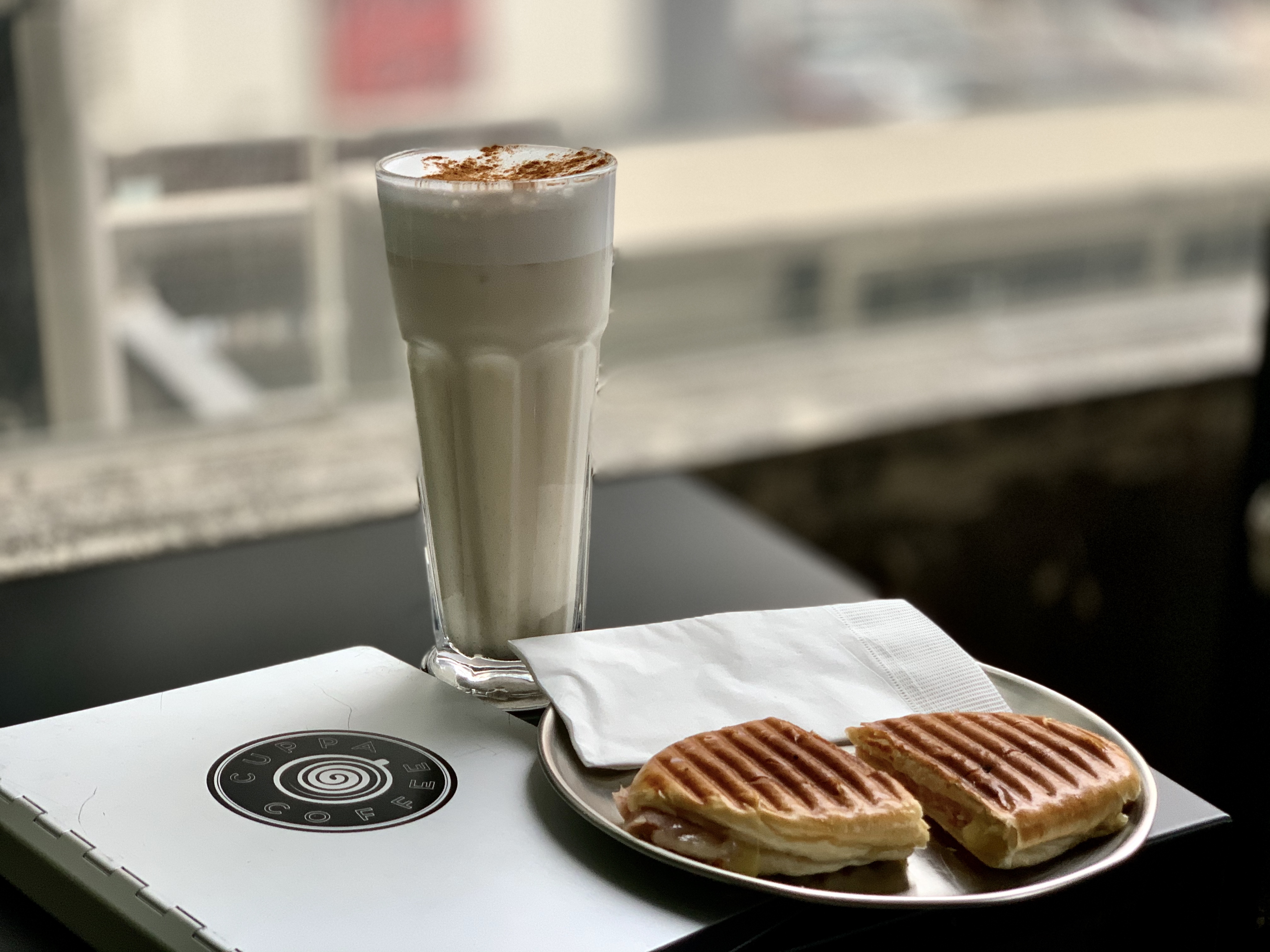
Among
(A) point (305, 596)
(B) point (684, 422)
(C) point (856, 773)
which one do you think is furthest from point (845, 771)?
(B) point (684, 422)

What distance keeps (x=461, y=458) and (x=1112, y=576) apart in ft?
4.56

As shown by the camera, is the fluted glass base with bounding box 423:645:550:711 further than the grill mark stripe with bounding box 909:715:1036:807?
Yes

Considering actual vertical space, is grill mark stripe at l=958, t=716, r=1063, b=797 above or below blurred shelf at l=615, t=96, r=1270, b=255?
below

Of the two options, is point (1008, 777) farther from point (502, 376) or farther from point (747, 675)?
point (502, 376)

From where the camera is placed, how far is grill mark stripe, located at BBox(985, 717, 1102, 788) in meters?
0.57

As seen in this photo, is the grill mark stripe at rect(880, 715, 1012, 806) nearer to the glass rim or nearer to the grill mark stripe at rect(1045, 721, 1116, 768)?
the grill mark stripe at rect(1045, 721, 1116, 768)

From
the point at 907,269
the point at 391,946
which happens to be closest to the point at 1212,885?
the point at 391,946

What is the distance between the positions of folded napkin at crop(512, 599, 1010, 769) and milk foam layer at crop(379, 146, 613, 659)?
0.05 meters

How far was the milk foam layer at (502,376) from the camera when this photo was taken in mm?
676

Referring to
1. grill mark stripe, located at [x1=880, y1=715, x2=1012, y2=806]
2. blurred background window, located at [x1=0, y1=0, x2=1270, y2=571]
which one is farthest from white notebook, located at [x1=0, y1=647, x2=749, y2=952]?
blurred background window, located at [x1=0, y1=0, x2=1270, y2=571]

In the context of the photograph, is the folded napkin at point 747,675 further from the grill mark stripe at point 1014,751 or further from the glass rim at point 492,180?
the glass rim at point 492,180

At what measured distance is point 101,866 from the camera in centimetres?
54

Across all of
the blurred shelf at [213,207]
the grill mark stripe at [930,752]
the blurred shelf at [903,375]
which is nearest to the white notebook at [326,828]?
the grill mark stripe at [930,752]

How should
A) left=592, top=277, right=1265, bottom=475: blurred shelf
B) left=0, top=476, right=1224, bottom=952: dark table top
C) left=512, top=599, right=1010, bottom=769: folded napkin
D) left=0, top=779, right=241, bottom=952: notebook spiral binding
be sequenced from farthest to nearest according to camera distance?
left=592, top=277, right=1265, bottom=475: blurred shelf
left=0, top=476, right=1224, bottom=952: dark table top
left=512, top=599, right=1010, bottom=769: folded napkin
left=0, top=779, right=241, bottom=952: notebook spiral binding
